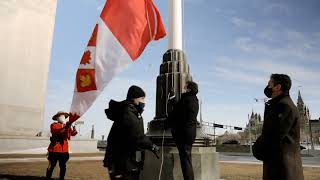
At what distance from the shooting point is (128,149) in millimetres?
4406

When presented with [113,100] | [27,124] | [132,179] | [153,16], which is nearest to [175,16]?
[153,16]

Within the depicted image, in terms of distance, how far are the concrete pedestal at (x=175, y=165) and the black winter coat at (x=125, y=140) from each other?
245cm

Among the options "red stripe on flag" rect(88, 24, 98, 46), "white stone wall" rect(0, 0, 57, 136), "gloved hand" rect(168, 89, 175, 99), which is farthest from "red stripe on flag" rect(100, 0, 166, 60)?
"white stone wall" rect(0, 0, 57, 136)

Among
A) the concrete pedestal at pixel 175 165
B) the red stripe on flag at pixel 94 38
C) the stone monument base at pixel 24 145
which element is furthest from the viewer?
the stone monument base at pixel 24 145

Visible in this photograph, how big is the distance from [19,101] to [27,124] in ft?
8.51

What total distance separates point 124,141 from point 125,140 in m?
0.02

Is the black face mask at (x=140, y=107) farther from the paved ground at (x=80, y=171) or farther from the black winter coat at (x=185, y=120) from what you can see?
the paved ground at (x=80, y=171)

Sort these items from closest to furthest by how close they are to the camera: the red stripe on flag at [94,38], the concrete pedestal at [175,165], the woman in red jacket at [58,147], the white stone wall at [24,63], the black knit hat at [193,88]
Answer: the red stripe on flag at [94,38], the black knit hat at [193,88], the concrete pedestal at [175,165], the woman in red jacket at [58,147], the white stone wall at [24,63]

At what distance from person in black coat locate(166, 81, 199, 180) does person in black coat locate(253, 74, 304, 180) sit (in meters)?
2.18

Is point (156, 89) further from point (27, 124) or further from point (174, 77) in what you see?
point (27, 124)

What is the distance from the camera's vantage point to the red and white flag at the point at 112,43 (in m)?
5.36

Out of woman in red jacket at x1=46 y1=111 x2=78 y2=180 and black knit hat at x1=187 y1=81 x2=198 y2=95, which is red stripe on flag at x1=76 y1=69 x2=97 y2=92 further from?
woman in red jacket at x1=46 y1=111 x2=78 y2=180

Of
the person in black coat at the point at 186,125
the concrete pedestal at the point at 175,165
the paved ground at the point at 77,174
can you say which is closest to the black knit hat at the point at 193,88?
the person in black coat at the point at 186,125

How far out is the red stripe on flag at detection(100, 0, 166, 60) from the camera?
595 centimetres
